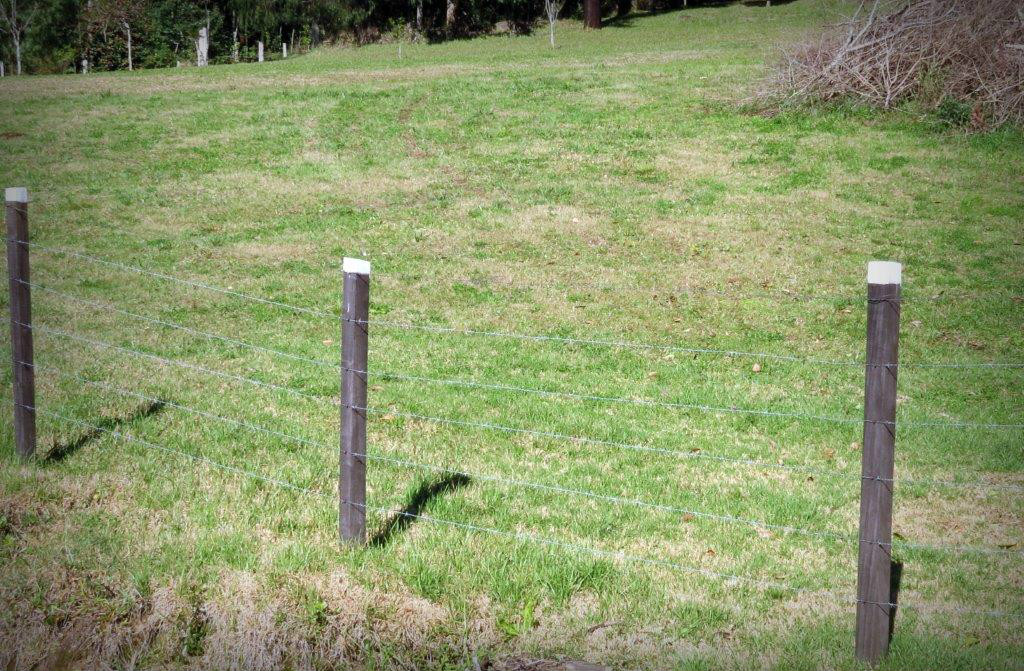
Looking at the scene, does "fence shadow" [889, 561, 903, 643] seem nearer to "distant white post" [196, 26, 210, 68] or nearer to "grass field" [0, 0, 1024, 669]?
"grass field" [0, 0, 1024, 669]

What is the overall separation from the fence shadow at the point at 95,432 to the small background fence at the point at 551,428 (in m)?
0.02

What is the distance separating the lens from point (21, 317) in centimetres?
649

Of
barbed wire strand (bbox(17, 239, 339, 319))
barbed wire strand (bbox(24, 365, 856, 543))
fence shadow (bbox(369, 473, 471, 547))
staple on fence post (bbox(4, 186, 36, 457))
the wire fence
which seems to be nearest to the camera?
the wire fence

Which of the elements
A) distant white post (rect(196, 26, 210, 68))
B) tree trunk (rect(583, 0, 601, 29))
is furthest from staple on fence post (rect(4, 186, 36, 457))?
distant white post (rect(196, 26, 210, 68))

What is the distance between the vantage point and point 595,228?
15906mm

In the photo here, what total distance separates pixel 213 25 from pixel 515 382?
55.1 metres

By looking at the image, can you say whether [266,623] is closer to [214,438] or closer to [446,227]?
[214,438]

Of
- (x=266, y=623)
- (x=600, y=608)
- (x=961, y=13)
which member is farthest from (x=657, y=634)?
(x=961, y=13)

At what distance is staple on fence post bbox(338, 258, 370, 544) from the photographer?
4.90 m

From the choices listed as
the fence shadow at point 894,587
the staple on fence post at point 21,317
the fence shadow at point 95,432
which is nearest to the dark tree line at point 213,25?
the fence shadow at point 95,432

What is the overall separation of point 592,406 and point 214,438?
353 centimetres

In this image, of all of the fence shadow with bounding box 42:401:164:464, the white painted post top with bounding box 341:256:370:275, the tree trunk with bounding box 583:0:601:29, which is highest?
the tree trunk with bounding box 583:0:601:29

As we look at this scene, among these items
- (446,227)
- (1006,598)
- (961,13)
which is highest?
(961,13)

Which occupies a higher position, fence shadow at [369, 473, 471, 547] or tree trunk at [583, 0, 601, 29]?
tree trunk at [583, 0, 601, 29]
